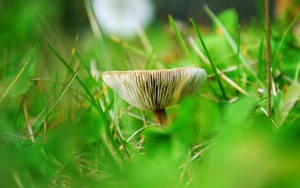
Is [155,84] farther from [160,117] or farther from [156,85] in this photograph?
[160,117]

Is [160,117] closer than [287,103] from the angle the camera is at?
No

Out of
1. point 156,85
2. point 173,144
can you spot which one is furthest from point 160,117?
point 173,144

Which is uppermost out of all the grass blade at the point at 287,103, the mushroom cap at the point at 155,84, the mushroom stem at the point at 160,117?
the mushroom cap at the point at 155,84

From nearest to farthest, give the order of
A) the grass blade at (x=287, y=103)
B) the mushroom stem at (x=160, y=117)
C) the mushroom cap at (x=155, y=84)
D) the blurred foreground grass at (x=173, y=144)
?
the blurred foreground grass at (x=173, y=144) → the grass blade at (x=287, y=103) → the mushroom cap at (x=155, y=84) → the mushroom stem at (x=160, y=117)

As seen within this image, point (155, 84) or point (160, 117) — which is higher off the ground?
point (155, 84)

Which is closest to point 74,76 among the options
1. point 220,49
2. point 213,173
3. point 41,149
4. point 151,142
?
point 41,149

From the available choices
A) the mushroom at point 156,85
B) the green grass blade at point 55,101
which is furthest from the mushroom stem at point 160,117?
the green grass blade at point 55,101

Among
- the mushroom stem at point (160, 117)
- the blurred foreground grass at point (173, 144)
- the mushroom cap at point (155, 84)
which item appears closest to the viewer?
the blurred foreground grass at point (173, 144)

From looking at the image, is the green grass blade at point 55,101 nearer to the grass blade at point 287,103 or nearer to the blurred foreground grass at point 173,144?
the blurred foreground grass at point 173,144

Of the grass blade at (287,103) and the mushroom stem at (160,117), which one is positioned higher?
the grass blade at (287,103)
